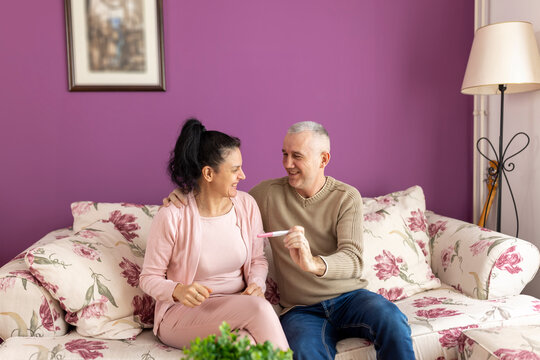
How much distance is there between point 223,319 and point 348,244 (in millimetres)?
540

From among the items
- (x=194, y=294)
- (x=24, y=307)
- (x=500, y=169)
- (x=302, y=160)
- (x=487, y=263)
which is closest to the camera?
(x=194, y=294)

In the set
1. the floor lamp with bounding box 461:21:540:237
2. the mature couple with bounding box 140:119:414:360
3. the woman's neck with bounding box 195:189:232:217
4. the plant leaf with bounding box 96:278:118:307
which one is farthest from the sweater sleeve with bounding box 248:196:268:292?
the floor lamp with bounding box 461:21:540:237

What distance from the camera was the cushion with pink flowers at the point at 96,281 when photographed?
160 centimetres

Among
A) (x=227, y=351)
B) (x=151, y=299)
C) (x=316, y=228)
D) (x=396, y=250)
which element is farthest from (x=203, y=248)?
(x=396, y=250)

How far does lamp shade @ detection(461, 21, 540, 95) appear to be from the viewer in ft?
7.06

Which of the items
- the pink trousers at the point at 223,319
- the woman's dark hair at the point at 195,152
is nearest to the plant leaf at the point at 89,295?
the pink trousers at the point at 223,319

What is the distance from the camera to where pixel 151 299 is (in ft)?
5.90

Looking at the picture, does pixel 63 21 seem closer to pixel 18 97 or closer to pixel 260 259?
pixel 18 97

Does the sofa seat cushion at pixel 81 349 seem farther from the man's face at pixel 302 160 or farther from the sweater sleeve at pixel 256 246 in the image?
the man's face at pixel 302 160

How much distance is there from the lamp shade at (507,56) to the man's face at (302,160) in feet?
3.20

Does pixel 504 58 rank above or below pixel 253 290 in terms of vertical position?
above

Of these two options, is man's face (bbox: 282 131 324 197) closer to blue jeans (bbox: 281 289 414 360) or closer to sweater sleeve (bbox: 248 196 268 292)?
sweater sleeve (bbox: 248 196 268 292)

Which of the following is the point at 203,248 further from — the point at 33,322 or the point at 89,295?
the point at 33,322

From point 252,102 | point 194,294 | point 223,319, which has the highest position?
point 252,102
